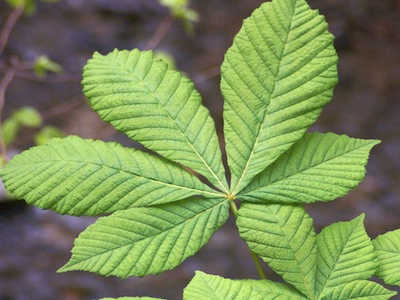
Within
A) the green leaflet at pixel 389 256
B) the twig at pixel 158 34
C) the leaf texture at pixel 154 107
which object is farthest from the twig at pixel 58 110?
the green leaflet at pixel 389 256

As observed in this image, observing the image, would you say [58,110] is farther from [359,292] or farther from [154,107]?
[359,292]

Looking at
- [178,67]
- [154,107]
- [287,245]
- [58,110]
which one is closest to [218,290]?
[287,245]

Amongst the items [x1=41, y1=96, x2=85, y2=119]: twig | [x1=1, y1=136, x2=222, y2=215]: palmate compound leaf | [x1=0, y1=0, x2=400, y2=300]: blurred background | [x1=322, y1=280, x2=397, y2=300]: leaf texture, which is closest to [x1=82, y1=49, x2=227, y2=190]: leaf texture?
[x1=1, y1=136, x2=222, y2=215]: palmate compound leaf

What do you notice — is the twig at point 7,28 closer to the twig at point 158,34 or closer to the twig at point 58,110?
the twig at point 58,110

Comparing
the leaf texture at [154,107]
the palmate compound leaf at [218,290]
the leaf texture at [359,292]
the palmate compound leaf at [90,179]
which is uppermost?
the leaf texture at [154,107]

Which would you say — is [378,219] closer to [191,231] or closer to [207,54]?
[207,54]
